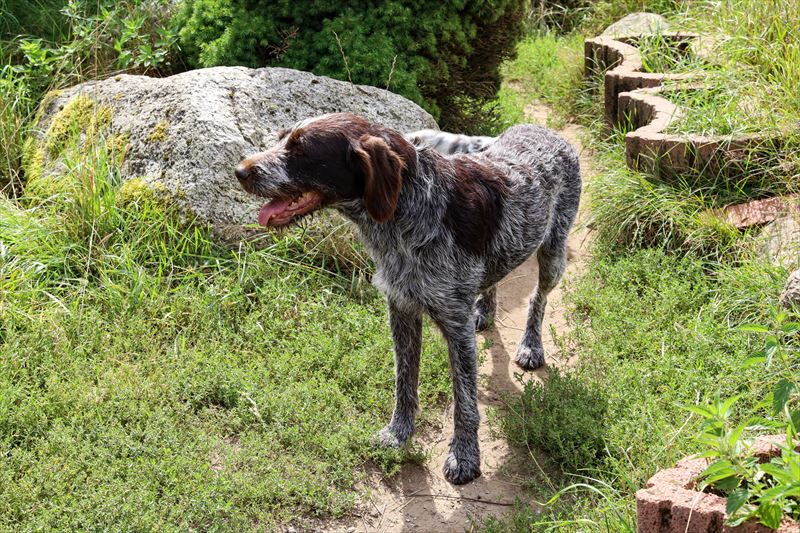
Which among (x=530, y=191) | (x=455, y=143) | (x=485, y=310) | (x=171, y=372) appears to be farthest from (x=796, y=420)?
(x=171, y=372)

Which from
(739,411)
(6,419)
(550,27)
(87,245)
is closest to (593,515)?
(739,411)

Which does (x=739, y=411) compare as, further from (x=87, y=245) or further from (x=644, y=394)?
(x=87, y=245)

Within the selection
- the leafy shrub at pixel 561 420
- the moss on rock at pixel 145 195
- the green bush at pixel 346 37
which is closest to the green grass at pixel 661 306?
the leafy shrub at pixel 561 420

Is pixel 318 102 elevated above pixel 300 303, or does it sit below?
above

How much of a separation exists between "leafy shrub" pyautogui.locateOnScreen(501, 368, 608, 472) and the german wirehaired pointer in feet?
1.10

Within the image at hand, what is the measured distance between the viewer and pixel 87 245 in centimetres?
572

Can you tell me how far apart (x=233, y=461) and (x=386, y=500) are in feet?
2.68

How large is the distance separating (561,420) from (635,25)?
609 cm

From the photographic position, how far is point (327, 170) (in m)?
3.96

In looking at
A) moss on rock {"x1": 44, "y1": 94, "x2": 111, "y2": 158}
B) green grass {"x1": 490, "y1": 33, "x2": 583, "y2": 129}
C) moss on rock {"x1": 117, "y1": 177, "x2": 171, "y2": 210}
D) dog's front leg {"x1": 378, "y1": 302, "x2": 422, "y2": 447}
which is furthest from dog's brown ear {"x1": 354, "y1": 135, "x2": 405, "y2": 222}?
green grass {"x1": 490, "y1": 33, "x2": 583, "y2": 129}

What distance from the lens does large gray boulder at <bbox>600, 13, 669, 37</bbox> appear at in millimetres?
8914

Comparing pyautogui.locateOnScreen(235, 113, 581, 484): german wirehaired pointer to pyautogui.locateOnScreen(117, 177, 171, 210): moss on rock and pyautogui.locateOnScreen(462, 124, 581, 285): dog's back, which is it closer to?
pyautogui.locateOnScreen(462, 124, 581, 285): dog's back

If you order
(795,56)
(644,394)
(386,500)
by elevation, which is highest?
(795,56)

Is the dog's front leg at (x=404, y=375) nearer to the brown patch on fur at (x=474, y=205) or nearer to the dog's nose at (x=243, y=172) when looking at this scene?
the brown patch on fur at (x=474, y=205)
